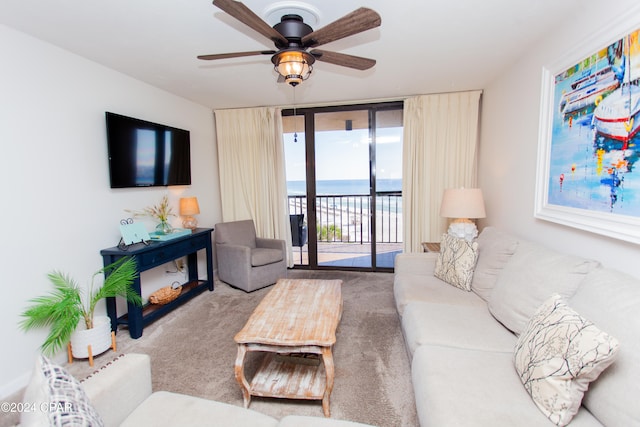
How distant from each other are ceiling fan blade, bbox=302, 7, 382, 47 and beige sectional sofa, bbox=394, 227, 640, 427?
63.2 inches

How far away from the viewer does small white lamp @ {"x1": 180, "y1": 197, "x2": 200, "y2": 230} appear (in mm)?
3438

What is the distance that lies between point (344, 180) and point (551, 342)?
3.38 meters

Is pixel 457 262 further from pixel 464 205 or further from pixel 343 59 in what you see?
pixel 343 59

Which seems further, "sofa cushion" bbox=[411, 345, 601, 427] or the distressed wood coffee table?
the distressed wood coffee table

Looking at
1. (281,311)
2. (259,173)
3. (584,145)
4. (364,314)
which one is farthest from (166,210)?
(584,145)

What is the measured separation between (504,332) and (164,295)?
2992 mm

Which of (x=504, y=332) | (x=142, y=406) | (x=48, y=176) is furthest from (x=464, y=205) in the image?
(x=48, y=176)

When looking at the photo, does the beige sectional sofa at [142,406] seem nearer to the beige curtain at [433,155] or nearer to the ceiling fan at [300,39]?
the ceiling fan at [300,39]

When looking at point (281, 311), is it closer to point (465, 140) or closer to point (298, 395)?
point (298, 395)

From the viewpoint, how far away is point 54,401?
0.79 metres

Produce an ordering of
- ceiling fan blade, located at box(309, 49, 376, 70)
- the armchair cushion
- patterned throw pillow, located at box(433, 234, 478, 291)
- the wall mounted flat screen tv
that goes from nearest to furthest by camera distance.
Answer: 1. ceiling fan blade, located at box(309, 49, 376, 70)
2. patterned throw pillow, located at box(433, 234, 478, 291)
3. the wall mounted flat screen tv
4. the armchair cushion

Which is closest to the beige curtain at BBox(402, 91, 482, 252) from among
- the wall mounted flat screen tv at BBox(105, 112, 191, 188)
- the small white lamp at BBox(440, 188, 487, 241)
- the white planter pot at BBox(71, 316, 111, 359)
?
the small white lamp at BBox(440, 188, 487, 241)

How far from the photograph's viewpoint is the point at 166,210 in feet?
11.1

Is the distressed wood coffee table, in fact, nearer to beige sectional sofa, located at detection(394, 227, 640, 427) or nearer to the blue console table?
Result: beige sectional sofa, located at detection(394, 227, 640, 427)
